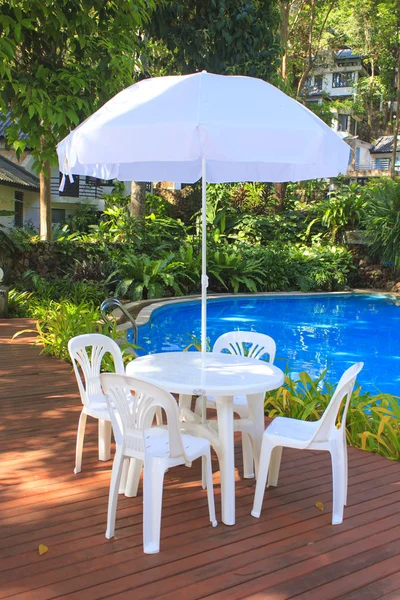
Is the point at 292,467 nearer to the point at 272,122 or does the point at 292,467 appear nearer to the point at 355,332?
the point at 272,122

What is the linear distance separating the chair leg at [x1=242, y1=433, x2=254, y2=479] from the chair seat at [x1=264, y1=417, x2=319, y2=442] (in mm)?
356

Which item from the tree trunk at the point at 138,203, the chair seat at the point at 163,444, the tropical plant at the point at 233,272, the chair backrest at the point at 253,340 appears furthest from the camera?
the tree trunk at the point at 138,203

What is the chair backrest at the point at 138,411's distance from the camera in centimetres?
297

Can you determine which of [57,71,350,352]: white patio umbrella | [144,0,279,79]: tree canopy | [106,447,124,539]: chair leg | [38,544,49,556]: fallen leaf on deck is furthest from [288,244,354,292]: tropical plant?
[38,544,49,556]: fallen leaf on deck

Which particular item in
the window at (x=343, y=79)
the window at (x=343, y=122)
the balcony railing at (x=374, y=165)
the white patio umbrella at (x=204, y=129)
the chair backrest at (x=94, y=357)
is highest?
the window at (x=343, y=79)

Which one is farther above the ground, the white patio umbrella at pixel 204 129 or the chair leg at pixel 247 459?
the white patio umbrella at pixel 204 129

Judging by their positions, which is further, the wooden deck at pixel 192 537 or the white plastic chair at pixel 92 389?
the white plastic chair at pixel 92 389

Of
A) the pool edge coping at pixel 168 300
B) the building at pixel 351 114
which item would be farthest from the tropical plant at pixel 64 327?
the building at pixel 351 114

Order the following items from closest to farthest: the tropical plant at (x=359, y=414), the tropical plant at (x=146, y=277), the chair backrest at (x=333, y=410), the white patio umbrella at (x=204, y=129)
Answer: the white patio umbrella at (x=204, y=129) < the chair backrest at (x=333, y=410) < the tropical plant at (x=359, y=414) < the tropical plant at (x=146, y=277)

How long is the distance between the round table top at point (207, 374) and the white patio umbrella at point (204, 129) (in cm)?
124

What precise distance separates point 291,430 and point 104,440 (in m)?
1.33

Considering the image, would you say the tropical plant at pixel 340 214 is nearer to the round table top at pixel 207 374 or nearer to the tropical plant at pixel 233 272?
the tropical plant at pixel 233 272

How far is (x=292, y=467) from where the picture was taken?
4.15 metres

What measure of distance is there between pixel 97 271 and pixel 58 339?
5.59 m
